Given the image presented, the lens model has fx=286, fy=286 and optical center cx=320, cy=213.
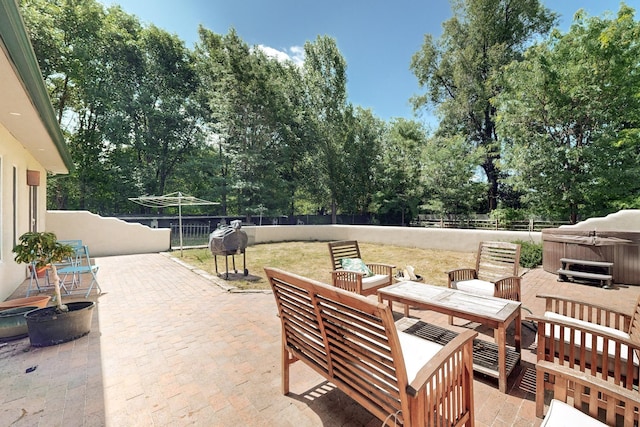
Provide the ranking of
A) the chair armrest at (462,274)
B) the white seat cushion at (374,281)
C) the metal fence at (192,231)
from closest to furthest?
the chair armrest at (462,274) < the white seat cushion at (374,281) < the metal fence at (192,231)

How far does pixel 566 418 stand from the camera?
4.58 feet

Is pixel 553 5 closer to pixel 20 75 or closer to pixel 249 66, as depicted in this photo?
pixel 249 66

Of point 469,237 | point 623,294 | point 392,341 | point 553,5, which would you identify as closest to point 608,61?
point 553,5

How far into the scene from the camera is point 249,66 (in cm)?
1752

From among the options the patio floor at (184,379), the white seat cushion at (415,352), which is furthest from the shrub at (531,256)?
the white seat cushion at (415,352)

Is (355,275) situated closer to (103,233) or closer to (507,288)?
(507,288)

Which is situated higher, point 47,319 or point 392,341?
point 392,341

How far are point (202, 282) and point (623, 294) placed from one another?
25.3 feet

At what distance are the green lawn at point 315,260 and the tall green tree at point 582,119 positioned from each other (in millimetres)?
8005

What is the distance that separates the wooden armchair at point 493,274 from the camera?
3289mm

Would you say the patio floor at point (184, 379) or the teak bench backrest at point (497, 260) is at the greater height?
the teak bench backrest at point (497, 260)

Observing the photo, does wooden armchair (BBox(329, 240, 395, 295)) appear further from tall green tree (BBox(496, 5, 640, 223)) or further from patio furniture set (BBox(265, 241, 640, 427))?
tall green tree (BBox(496, 5, 640, 223))

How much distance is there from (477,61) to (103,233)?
21.0 m

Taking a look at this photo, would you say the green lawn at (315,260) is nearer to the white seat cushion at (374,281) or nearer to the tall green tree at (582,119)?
the white seat cushion at (374,281)
